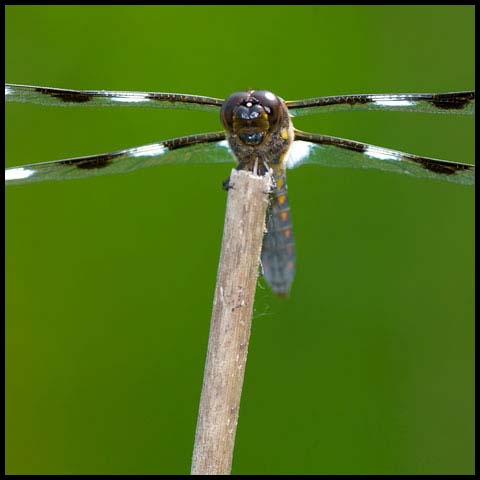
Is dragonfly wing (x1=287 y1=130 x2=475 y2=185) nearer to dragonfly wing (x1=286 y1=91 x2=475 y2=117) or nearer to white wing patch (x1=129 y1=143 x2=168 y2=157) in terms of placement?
dragonfly wing (x1=286 y1=91 x2=475 y2=117)

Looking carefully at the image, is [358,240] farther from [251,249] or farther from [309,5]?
[251,249]

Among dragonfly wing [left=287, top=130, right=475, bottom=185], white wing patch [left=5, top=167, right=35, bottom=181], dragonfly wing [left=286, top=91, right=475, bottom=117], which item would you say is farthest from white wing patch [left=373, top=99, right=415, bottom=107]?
white wing patch [left=5, top=167, right=35, bottom=181]

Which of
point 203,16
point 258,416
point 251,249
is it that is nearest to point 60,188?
point 203,16

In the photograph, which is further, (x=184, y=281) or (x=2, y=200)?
(x=184, y=281)

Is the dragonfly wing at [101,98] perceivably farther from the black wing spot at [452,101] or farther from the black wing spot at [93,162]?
the black wing spot at [452,101]

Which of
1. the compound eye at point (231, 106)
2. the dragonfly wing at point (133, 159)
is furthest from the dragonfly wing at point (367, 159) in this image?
the compound eye at point (231, 106)

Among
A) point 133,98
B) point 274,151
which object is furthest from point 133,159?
point 274,151
